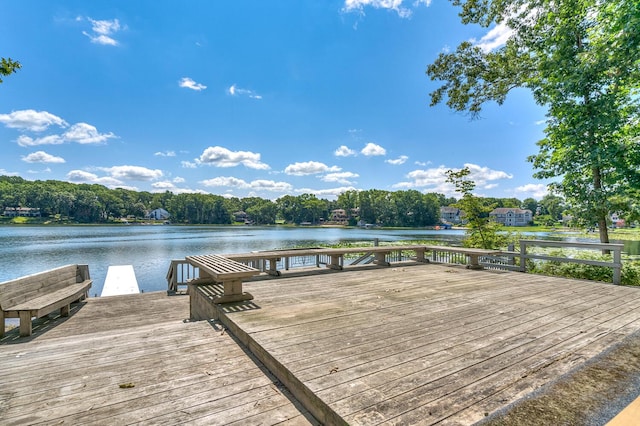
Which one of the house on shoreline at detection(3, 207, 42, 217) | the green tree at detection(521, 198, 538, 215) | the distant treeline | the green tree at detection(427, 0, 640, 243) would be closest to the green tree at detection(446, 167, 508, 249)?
the green tree at detection(427, 0, 640, 243)

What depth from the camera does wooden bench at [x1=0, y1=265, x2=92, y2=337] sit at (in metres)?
3.76

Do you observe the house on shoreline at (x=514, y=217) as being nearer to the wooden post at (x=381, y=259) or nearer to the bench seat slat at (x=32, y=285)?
the wooden post at (x=381, y=259)

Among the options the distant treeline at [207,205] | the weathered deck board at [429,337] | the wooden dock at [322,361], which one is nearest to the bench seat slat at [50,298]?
the wooden dock at [322,361]

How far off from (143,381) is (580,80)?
435 inches

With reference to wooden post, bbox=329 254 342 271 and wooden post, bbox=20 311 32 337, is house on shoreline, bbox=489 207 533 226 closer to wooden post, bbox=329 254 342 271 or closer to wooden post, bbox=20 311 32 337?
wooden post, bbox=329 254 342 271

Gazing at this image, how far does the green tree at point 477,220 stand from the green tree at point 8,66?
12469mm

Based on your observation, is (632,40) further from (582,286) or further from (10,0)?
(10,0)

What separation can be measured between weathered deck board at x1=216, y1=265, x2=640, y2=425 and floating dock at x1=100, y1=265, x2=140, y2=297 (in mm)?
Answer: 4895

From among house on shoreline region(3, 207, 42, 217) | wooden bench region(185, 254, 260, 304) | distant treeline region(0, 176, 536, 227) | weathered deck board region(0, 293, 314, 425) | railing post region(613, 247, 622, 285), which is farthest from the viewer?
house on shoreline region(3, 207, 42, 217)

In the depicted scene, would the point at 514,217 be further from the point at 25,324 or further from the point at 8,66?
the point at 8,66

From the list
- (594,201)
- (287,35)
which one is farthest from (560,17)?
(287,35)

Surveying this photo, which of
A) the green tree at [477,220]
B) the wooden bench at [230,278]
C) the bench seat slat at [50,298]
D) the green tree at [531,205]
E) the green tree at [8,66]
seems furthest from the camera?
the green tree at [531,205]

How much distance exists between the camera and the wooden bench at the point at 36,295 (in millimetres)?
3762

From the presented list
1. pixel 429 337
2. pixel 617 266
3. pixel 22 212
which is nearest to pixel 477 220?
pixel 617 266
